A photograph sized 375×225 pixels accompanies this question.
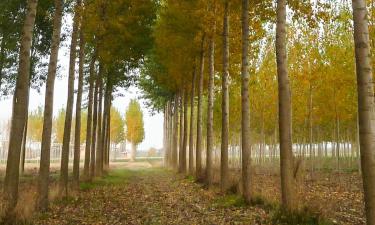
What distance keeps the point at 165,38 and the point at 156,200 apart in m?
10.1

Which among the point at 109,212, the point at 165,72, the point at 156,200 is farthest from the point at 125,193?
the point at 165,72

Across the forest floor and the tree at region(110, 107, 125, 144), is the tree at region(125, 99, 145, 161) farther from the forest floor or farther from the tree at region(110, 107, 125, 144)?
the forest floor

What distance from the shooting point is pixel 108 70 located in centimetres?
2209

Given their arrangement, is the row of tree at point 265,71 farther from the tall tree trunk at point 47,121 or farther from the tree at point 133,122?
the tree at point 133,122

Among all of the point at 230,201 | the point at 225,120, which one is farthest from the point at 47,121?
the point at 225,120

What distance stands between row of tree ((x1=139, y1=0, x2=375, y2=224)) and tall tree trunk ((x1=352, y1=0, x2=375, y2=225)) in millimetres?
12

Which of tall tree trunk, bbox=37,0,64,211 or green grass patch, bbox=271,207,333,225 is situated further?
tall tree trunk, bbox=37,0,64,211

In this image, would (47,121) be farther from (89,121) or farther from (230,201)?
(89,121)

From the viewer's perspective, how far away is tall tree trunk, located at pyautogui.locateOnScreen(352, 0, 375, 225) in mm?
4918

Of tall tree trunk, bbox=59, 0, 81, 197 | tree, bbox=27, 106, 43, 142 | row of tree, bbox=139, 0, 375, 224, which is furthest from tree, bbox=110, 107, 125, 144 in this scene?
tall tree trunk, bbox=59, 0, 81, 197

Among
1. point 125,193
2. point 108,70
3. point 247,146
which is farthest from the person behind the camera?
point 108,70

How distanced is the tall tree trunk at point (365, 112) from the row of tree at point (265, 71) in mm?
12

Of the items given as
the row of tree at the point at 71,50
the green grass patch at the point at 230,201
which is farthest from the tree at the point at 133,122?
the green grass patch at the point at 230,201

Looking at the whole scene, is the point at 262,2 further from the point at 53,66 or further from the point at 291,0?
the point at 53,66
